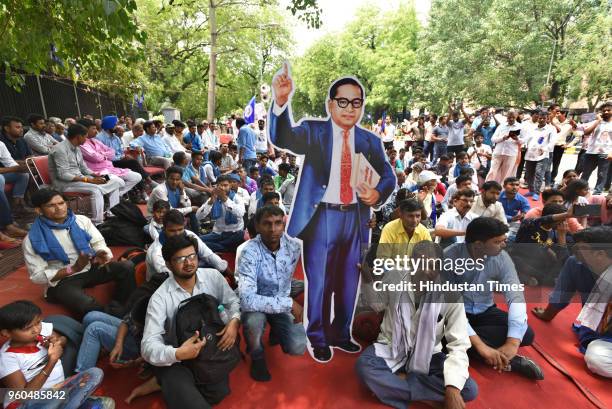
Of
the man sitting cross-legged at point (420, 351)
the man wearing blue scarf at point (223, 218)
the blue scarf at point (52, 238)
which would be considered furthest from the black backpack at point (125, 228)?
the man sitting cross-legged at point (420, 351)

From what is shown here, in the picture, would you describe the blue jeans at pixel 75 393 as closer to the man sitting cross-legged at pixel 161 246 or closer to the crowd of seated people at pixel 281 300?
the crowd of seated people at pixel 281 300

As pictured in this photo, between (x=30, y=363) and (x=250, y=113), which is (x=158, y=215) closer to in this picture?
(x=30, y=363)

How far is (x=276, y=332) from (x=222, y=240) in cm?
198

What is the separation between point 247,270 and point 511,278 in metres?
2.17

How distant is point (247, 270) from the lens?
8.78 ft

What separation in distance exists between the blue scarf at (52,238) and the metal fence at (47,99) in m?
4.38

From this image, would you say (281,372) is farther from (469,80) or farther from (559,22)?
(559,22)

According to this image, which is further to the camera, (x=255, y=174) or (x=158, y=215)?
(x=255, y=174)

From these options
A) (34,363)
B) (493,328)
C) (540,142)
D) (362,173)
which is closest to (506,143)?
(540,142)

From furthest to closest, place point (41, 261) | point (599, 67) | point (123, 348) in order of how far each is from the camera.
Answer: point (599, 67), point (41, 261), point (123, 348)

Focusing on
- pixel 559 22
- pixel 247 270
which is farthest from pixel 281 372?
pixel 559 22

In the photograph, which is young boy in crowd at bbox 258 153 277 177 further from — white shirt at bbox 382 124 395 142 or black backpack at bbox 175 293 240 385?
black backpack at bbox 175 293 240 385

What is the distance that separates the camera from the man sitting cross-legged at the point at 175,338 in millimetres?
2172

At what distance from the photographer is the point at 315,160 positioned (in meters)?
2.61
